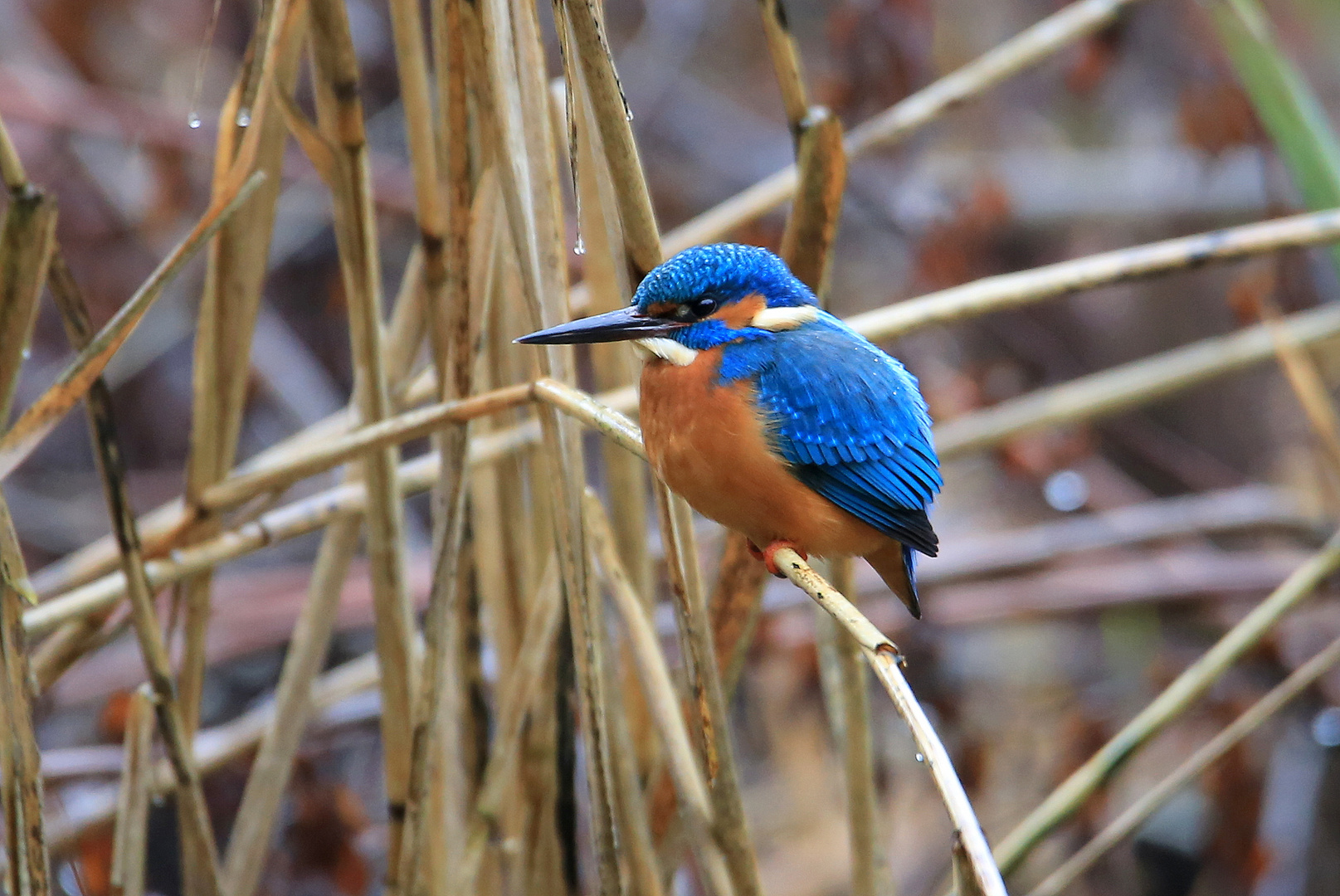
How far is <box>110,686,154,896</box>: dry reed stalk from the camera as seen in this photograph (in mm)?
1973

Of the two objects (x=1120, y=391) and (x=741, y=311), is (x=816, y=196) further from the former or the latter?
(x=1120, y=391)

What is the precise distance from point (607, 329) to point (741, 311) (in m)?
0.31

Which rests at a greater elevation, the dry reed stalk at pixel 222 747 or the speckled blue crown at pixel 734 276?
the speckled blue crown at pixel 734 276

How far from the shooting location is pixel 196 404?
2.03m

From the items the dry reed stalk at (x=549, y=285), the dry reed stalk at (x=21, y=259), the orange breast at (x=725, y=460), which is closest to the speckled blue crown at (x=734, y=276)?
the orange breast at (x=725, y=460)

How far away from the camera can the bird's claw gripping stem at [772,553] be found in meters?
1.83

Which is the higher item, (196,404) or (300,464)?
(196,404)

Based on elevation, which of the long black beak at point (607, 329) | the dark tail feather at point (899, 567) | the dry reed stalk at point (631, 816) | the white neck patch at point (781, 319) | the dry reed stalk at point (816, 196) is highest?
the dry reed stalk at point (816, 196)

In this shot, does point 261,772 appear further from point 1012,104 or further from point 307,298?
point 1012,104

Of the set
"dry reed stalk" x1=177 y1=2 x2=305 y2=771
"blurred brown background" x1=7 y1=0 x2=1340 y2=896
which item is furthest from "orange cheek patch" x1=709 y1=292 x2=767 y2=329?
"blurred brown background" x1=7 y1=0 x2=1340 y2=896

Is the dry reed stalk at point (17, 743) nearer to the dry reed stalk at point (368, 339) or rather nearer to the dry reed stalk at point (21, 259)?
the dry reed stalk at point (21, 259)

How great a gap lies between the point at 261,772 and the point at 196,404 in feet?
2.10

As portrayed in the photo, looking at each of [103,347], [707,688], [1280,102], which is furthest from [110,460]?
[1280,102]

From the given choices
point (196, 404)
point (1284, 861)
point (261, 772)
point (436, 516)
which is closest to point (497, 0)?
point (436, 516)
